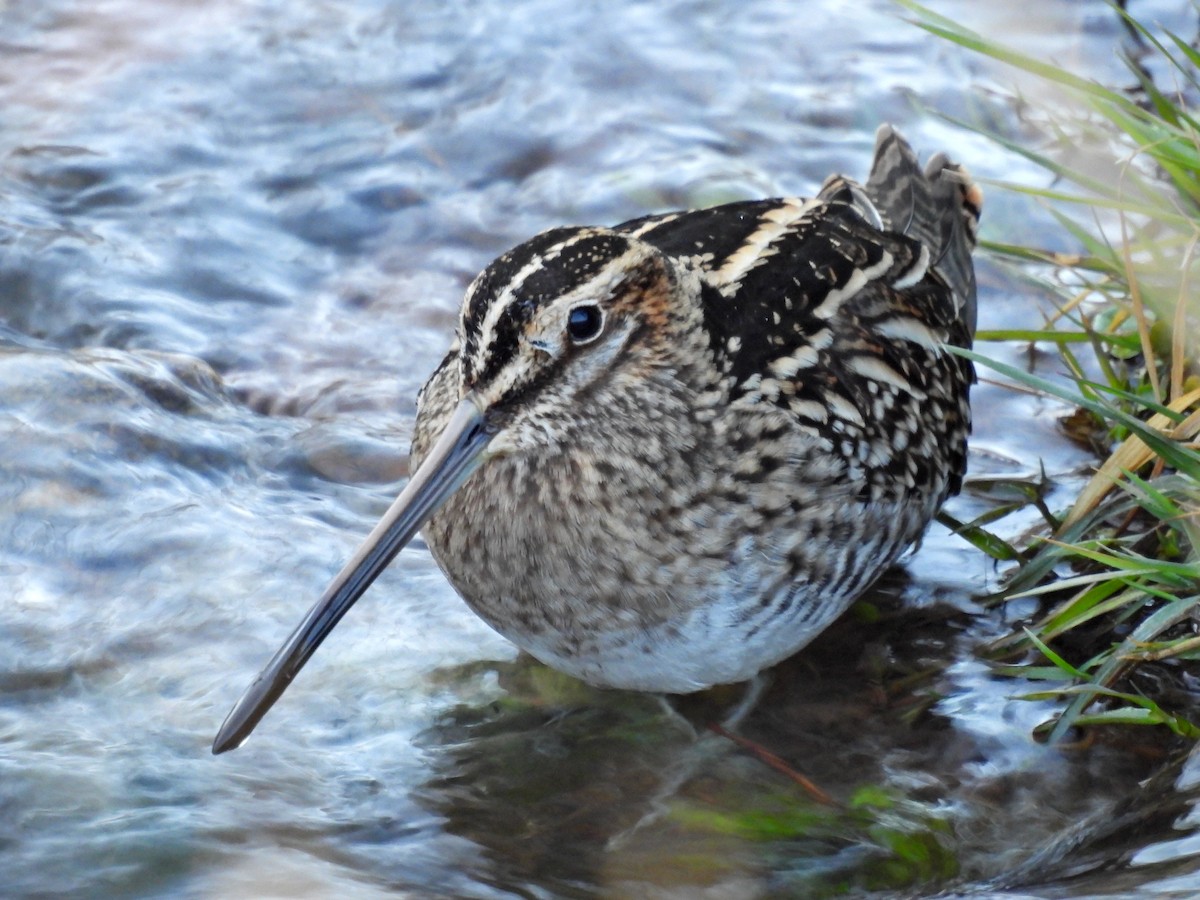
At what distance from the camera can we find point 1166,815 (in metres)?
3.41

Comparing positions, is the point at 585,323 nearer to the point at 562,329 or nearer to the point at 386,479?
the point at 562,329

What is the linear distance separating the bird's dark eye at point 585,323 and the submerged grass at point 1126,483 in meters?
0.80

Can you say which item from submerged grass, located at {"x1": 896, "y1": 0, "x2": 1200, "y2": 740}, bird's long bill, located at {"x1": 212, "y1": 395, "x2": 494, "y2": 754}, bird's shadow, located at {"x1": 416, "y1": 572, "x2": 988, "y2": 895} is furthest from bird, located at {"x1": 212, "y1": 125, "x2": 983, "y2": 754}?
submerged grass, located at {"x1": 896, "y1": 0, "x2": 1200, "y2": 740}

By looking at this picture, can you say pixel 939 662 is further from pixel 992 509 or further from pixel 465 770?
pixel 465 770

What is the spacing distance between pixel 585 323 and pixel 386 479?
4.44ft

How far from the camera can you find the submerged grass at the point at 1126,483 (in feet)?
12.0

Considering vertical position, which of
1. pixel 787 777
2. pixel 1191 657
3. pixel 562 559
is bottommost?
pixel 787 777

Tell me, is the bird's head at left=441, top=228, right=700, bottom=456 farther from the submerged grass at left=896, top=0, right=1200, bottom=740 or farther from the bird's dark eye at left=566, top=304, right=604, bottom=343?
A: the submerged grass at left=896, top=0, right=1200, bottom=740

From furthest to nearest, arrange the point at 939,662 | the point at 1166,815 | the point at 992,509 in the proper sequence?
the point at 992,509, the point at 939,662, the point at 1166,815

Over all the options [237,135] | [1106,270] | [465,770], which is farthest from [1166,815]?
[237,135]

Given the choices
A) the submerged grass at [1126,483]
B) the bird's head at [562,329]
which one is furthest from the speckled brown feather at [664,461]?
the submerged grass at [1126,483]

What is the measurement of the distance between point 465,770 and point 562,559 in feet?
1.70

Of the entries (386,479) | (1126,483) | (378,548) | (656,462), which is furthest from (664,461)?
(386,479)

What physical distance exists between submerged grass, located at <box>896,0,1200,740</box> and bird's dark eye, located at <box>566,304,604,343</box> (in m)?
0.80
